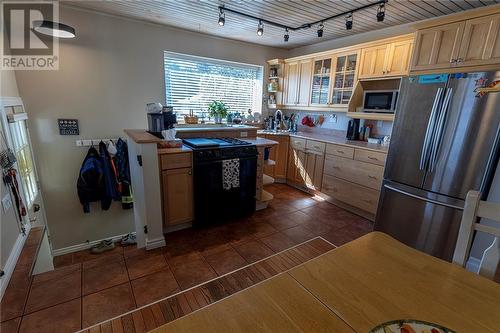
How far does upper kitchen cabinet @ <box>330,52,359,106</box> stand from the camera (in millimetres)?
3490

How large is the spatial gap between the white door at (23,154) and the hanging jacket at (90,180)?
44 centimetres

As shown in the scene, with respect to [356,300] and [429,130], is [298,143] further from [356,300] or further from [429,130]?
[356,300]

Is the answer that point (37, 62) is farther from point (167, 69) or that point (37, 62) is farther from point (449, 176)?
point (449, 176)

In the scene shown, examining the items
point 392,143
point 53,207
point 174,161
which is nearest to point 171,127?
point 174,161

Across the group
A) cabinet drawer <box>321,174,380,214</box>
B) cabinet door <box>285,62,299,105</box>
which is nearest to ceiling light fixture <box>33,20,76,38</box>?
cabinet door <box>285,62,299,105</box>

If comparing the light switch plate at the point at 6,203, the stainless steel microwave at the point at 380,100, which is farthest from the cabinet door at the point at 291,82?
the light switch plate at the point at 6,203

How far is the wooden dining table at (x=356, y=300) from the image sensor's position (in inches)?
28.1

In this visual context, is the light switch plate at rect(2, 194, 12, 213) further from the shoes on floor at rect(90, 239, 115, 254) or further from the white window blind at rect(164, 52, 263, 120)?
the white window blind at rect(164, 52, 263, 120)

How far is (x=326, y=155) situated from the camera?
11.8 ft

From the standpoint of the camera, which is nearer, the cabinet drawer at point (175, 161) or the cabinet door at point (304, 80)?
the cabinet drawer at point (175, 161)

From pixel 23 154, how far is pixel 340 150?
389 centimetres

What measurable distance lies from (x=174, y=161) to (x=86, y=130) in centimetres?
169

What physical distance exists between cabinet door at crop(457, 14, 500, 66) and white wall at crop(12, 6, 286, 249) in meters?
3.45

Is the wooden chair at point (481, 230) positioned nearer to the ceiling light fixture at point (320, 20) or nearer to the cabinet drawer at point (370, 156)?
the cabinet drawer at point (370, 156)
